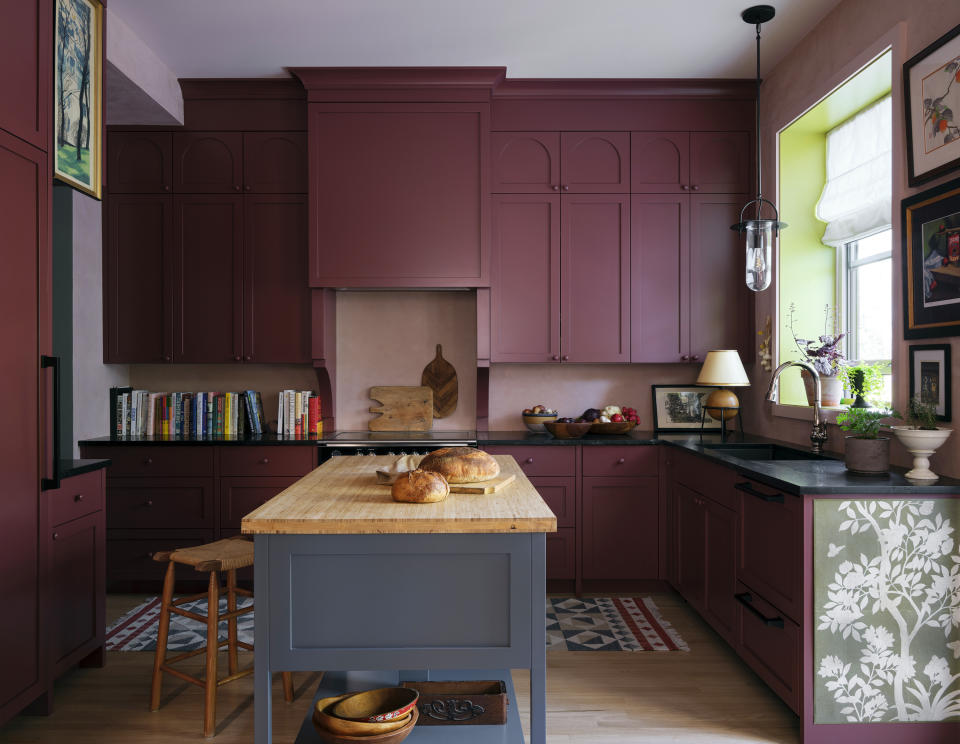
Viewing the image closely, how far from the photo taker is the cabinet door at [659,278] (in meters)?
4.41

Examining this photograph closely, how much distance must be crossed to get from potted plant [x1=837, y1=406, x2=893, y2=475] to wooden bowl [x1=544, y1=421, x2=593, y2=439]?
1.63m

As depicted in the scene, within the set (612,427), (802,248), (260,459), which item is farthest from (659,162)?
(260,459)

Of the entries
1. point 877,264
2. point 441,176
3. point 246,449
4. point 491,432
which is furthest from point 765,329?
point 246,449

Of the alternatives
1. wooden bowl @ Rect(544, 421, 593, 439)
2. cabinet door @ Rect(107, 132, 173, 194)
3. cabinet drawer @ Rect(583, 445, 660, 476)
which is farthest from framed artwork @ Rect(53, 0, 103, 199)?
cabinet drawer @ Rect(583, 445, 660, 476)

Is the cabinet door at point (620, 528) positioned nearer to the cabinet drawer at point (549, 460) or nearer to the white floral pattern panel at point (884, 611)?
the cabinet drawer at point (549, 460)

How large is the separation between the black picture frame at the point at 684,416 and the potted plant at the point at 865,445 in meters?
1.81

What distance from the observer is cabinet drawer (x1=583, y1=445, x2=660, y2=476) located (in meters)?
4.14

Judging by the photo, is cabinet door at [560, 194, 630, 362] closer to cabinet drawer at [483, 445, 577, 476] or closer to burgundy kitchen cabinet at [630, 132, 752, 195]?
burgundy kitchen cabinet at [630, 132, 752, 195]

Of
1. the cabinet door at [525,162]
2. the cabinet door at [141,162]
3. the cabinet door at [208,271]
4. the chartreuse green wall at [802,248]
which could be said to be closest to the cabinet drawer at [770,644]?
the chartreuse green wall at [802,248]

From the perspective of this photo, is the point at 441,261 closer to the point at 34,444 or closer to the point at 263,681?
the point at 34,444

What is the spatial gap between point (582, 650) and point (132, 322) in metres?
3.33

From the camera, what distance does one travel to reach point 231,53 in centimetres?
395

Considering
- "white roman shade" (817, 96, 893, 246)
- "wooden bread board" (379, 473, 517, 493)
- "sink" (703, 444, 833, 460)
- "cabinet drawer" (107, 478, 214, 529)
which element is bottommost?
"cabinet drawer" (107, 478, 214, 529)

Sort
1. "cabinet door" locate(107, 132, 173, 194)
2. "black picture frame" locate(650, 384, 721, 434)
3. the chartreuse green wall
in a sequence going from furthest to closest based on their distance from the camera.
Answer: "black picture frame" locate(650, 384, 721, 434)
"cabinet door" locate(107, 132, 173, 194)
the chartreuse green wall
